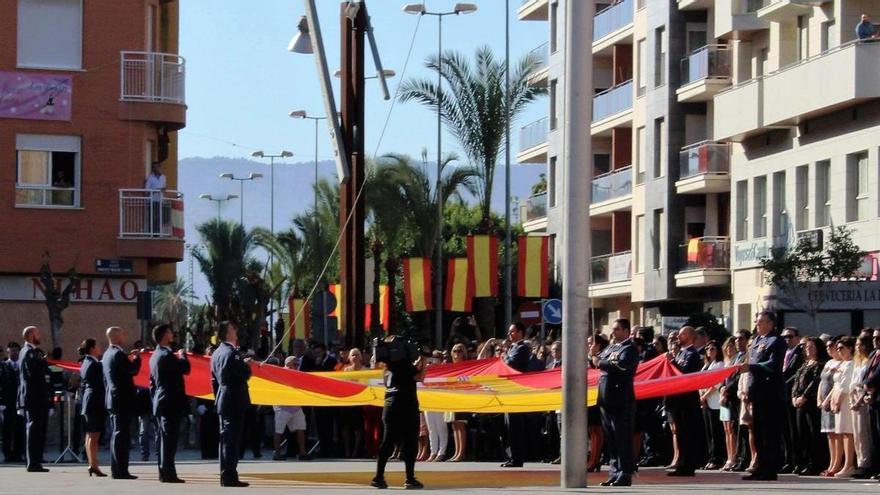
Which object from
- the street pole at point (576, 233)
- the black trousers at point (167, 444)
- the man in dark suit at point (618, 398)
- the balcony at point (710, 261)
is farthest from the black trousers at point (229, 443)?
the balcony at point (710, 261)

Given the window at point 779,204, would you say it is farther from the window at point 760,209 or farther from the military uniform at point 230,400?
the military uniform at point 230,400

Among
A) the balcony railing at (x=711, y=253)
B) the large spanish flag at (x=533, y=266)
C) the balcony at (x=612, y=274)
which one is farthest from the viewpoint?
the balcony at (x=612, y=274)

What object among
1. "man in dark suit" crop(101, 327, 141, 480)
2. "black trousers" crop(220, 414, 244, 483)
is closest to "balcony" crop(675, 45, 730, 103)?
"man in dark suit" crop(101, 327, 141, 480)

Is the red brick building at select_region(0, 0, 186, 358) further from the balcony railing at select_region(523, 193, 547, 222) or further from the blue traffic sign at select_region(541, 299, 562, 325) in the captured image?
the balcony railing at select_region(523, 193, 547, 222)

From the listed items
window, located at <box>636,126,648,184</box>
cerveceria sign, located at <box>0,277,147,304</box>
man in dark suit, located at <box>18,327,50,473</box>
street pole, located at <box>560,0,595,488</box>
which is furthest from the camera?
window, located at <box>636,126,648,184</box>

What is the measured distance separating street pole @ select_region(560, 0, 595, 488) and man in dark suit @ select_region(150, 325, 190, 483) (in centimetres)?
510

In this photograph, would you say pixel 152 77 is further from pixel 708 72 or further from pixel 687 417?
pixel 687 417

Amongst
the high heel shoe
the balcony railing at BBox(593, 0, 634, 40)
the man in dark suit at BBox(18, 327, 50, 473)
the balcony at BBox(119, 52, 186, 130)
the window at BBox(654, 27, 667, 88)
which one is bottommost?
the high heel shoe

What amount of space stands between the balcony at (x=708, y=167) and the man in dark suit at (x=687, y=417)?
33260 mm

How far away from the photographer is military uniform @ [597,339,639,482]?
23.6 m

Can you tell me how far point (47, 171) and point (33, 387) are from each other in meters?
23.9

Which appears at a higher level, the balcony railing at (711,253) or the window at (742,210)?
the window at (742,210)

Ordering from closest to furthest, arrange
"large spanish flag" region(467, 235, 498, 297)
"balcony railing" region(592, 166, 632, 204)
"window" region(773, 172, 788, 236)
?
"window" region(773, 172, 788, 236), "large spanish flag" region(467, 235, 498, 297), "balcony railing" region(592, 166, 632, 204)

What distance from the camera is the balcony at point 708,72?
5925 centimetres
